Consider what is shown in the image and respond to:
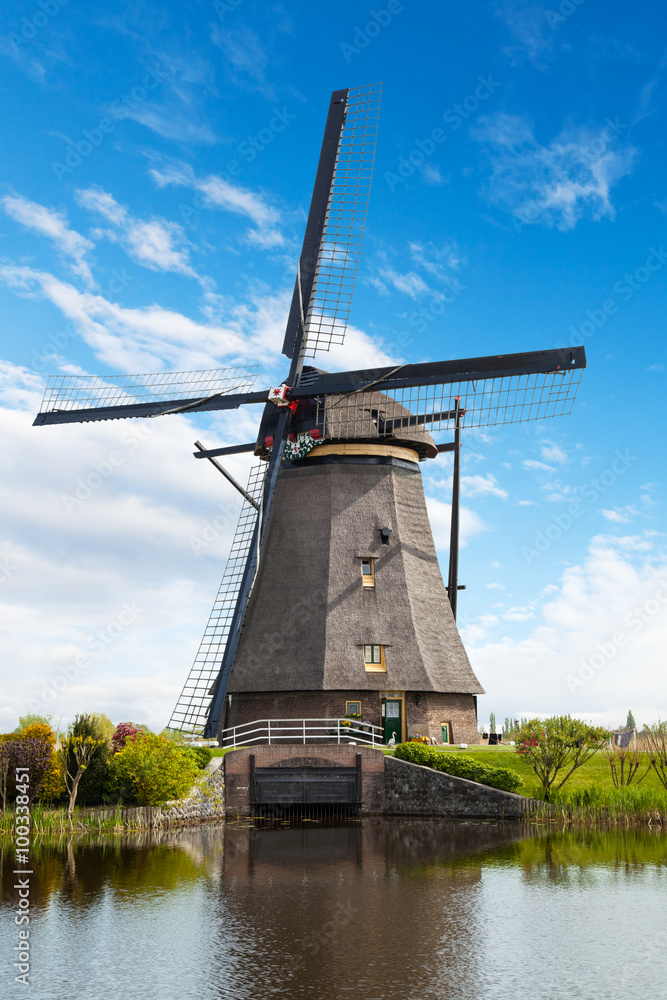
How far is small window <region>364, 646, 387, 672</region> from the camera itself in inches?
1091

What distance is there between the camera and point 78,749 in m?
21.5

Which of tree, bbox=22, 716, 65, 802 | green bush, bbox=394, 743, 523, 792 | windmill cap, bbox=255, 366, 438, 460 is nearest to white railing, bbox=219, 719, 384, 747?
green bush, bbox=394, 743, 523, 792

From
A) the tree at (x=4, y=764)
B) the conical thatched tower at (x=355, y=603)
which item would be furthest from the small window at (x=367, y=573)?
the tree at (x=4, y=764)

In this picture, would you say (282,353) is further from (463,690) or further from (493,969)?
(493,969)

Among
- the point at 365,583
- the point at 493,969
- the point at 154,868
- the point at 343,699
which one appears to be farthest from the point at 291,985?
the point at 365,583

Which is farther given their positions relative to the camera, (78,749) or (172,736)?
(172,736)

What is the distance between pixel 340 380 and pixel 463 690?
431 inches

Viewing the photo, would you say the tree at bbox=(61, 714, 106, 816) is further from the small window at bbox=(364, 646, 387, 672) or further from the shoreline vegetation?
the small window at bbox=(364, 646, 387, 672)

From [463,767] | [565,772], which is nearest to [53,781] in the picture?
[463,767]

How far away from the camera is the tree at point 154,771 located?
22031mm

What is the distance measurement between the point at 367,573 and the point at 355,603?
1315 mm

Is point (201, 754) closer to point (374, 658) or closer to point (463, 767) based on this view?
point (374, 658)

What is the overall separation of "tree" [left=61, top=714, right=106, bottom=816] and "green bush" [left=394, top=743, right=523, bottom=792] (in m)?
8.67

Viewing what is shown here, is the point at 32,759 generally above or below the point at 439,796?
above
